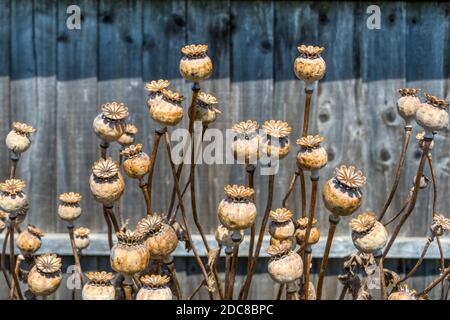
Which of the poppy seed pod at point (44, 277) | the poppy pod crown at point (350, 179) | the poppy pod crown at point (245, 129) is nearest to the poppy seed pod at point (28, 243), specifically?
the poppy seed pod at point (44, 277)

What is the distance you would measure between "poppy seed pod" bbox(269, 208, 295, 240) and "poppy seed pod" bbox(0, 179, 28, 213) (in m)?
0.33

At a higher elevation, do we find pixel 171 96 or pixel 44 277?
pixel 171 96

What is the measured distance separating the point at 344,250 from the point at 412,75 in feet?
2.11

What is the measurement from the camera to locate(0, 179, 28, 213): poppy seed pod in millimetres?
848

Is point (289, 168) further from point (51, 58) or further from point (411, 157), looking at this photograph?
point (51, 58)

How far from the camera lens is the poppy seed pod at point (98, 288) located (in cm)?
75

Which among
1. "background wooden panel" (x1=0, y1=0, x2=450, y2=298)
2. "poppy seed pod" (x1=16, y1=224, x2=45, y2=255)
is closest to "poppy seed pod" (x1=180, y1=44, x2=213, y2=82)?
"poppy seed pod" (x1=16, y1=224, x2=45, y2=255)

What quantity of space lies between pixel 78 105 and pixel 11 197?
1392 mm

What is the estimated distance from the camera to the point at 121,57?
218cm

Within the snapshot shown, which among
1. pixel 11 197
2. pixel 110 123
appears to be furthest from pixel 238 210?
pixel 11 197

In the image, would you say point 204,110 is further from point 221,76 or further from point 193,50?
point 221,76

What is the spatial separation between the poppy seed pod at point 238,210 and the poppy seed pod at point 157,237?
7cm

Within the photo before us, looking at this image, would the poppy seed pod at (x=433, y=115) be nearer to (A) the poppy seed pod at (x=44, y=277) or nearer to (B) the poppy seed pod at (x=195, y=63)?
(B) the poppy seed pod at (x=195, y=63)

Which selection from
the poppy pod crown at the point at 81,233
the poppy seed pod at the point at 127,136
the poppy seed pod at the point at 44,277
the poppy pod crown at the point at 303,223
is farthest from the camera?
the poppy pod crown at the point at 81,233
